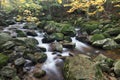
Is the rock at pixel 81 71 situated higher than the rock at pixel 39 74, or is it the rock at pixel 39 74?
the rock at pixel 81 71

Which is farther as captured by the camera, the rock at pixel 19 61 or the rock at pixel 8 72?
the rock at pixel 19 61

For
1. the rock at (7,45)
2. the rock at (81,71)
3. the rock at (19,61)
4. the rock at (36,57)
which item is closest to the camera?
the rock at (81,71)

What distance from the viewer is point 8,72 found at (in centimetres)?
682

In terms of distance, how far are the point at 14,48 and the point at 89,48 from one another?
4.28 metres

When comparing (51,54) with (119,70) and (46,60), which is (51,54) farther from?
(119,70)

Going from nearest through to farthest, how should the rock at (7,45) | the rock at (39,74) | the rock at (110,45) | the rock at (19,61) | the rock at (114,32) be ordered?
the rock at (39,74) → the rock at (19,61) → the rock at (7,45) → the rock at (110,45) → the rock at (114,32)

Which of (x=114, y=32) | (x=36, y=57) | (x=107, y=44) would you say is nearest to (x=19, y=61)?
(x=36, y=57)

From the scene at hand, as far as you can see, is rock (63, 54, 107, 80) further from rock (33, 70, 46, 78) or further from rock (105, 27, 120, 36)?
rock (105, 27, 120, 36)

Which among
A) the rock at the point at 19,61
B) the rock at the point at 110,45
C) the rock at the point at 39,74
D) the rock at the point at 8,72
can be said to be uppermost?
the rock at the point at 8,72

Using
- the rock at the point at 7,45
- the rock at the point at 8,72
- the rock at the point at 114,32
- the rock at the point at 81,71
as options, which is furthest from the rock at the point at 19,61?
the rock at the point at 114,32

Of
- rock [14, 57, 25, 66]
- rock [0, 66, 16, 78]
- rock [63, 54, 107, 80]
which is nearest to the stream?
rock [63, 54, 107, 80]

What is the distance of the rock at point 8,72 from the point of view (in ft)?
22.1

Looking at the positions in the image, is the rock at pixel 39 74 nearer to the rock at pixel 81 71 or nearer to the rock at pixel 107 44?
the rock at pixel 81 71

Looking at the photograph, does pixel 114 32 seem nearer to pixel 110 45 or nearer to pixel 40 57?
pixel 110 45
